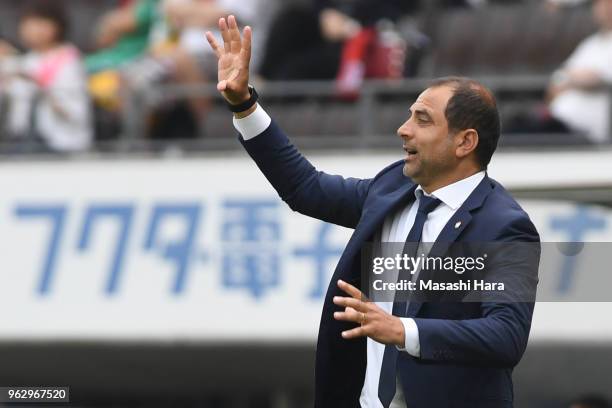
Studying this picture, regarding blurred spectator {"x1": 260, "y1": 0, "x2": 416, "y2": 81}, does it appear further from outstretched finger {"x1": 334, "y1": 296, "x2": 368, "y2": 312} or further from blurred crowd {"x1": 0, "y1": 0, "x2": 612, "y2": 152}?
outstretched finger {"x1": 334, "y1": 296, "x2": 368, "y2": 312}

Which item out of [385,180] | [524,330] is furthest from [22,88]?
[524,330]

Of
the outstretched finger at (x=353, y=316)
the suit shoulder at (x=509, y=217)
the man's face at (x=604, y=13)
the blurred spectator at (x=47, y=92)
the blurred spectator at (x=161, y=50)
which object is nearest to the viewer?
the outstretched finger at (x=353, y=316)

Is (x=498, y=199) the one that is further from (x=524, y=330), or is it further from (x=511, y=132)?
(x=511, y=132)

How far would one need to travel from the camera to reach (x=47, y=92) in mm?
9383

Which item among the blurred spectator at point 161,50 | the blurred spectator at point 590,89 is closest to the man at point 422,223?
the blurred spectator at point 590,89

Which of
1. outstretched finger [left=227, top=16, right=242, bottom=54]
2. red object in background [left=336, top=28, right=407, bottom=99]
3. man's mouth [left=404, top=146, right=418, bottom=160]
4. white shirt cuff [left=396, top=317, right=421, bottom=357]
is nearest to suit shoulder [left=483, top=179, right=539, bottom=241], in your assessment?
man's mouth [left=404, top=146, right=418, bottom=160]

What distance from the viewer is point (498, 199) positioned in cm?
431

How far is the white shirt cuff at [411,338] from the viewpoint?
13.0 feet

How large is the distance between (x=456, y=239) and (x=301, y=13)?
5706 millimetres

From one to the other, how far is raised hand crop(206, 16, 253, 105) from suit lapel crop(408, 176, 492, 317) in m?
0.69

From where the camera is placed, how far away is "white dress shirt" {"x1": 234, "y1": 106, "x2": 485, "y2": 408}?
4.29 meters

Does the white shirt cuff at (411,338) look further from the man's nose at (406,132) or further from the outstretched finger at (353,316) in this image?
the man's nose at (406,132)

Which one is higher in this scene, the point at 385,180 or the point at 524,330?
the point at 385,180

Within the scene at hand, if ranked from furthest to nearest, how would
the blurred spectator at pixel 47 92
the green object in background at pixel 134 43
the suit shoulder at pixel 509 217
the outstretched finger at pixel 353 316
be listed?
the green object in background at pixel 134 43
the blurred spectator at pixel 47 92
the suit shoulder at pixel 509 217
the outstretched finger at pixel 353 316
